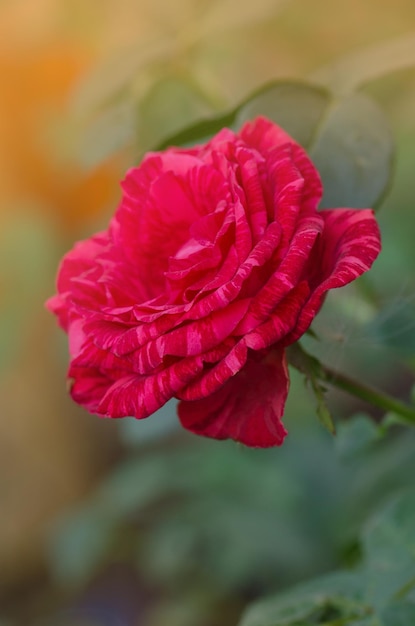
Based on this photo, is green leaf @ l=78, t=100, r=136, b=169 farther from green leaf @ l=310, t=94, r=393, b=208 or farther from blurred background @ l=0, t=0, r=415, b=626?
green leaf @ l=310, t=94, r=393, b=208

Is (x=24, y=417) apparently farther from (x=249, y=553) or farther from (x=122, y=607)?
(x=249, y=553)

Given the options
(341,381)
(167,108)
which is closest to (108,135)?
(167,108)

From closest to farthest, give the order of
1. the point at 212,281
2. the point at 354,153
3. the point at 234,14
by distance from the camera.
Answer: the point at 212,281 < the point at 354,153 < the point at 234,14

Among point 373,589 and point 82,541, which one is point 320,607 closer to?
point 373,589

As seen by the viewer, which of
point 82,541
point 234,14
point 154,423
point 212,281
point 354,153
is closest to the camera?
point 212,281

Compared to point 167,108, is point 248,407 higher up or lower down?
lower down

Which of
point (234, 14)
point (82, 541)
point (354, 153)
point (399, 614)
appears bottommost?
point (82, 541)

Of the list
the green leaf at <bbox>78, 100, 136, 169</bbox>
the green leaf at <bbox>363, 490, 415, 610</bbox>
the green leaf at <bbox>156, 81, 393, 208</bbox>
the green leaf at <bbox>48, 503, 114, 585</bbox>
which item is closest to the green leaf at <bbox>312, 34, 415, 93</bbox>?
the green leaf at <bbox>156, 81, 393, 208</bbox>
